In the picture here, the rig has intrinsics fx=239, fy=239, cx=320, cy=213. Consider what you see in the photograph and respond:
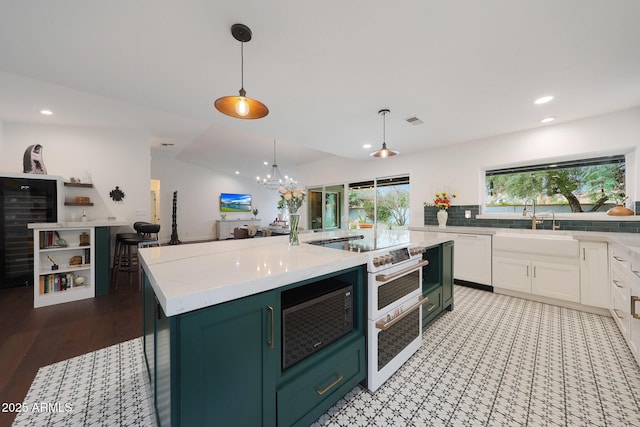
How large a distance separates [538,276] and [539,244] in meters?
0.40

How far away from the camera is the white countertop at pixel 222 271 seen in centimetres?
84

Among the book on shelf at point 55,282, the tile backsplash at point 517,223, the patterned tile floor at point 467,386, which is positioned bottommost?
the patterned tile floor at point 467,386

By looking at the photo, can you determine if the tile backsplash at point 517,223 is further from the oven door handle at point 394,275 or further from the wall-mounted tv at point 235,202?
the wall-mounted tv at point 235,202

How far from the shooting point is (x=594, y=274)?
8.45ft

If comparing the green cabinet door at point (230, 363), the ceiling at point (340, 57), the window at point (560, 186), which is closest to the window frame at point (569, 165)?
the window at point (560, 186)

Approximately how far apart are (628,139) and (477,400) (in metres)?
3.52

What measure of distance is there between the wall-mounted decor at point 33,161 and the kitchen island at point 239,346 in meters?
3.84

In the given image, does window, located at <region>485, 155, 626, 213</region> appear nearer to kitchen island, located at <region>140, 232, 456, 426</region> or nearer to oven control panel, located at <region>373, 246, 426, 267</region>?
oven control panel, located at <region>373, 246, 426, 267</region>

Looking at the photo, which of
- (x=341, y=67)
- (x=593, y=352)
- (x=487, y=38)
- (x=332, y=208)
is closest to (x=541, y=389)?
(x=593, y=352)

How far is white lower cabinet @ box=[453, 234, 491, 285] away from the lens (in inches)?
132

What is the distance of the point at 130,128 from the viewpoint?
4316mm

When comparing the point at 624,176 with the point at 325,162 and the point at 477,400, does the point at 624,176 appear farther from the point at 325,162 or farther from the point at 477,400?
the point at 325,162

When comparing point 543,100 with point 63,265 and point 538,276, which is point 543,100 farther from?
point 63,265

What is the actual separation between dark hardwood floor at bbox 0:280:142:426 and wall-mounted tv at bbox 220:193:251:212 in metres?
6.04
